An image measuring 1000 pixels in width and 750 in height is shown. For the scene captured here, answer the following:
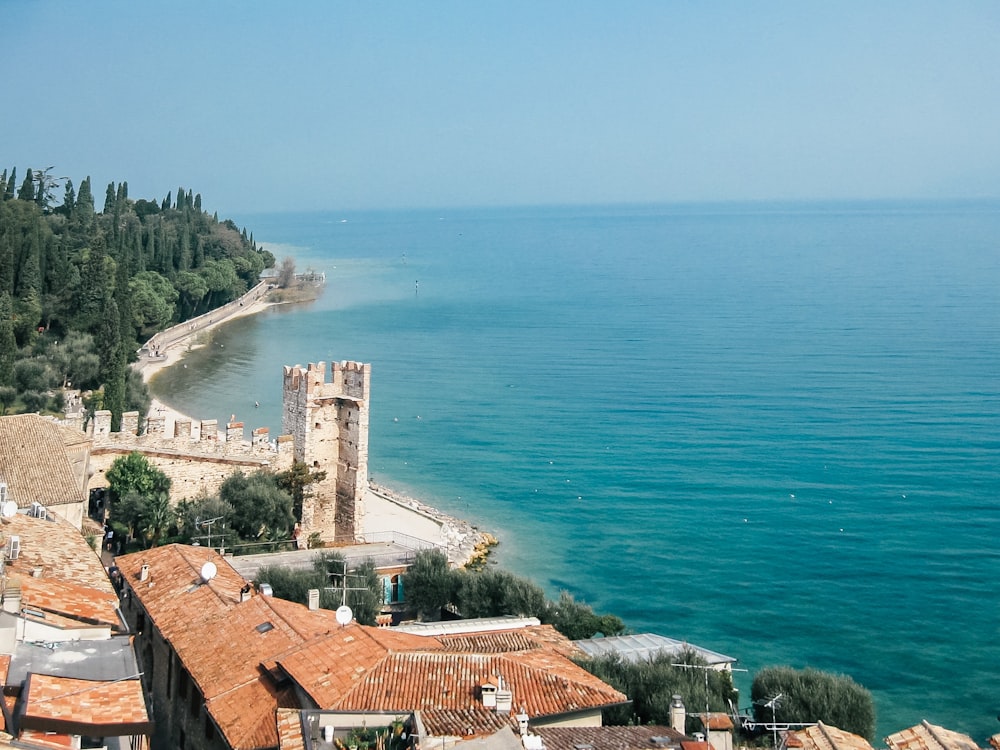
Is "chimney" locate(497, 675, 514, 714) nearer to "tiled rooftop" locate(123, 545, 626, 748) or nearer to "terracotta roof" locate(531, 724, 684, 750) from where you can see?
"tiled rooftop" locate(123, 545, 626, 748)

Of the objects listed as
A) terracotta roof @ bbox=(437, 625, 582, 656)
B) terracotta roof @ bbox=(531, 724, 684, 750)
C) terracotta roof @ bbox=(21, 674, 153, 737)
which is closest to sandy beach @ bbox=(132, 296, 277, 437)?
terracotta roof @ bbox=(437, 625, 582, 656)

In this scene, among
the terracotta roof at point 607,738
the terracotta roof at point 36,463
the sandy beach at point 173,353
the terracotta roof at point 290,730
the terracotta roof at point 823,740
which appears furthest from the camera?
the sandy beach at point 173,353

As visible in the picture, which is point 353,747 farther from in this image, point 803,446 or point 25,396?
point 803,446

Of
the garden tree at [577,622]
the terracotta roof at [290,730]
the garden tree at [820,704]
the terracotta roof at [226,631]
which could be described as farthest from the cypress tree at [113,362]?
the terracotta roof at [290,730]

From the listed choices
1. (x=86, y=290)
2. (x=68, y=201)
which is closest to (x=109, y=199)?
(x=68, y=201)

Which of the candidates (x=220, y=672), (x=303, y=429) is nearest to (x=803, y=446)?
(x=303, y=429)

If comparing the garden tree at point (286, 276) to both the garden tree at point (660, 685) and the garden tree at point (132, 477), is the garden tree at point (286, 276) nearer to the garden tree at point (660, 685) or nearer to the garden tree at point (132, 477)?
the garden tree at point (132, 477)
